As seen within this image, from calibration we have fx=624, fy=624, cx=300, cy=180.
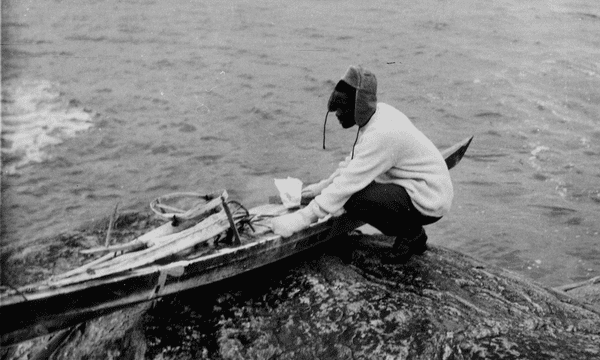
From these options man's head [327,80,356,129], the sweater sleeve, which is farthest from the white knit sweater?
man's head [327,80,356,129]

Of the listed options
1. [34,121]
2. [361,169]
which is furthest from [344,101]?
[34,121]

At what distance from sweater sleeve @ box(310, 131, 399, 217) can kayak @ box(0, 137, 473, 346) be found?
39cm

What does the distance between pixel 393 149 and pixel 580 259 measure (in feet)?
15.1

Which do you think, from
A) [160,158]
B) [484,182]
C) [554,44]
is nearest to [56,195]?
[160,158]

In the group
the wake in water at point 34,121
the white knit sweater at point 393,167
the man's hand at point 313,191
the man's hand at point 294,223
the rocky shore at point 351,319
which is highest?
the white knit sweater at point 393,167

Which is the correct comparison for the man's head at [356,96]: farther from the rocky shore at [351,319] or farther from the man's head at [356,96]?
the rocky shore at [351,319]

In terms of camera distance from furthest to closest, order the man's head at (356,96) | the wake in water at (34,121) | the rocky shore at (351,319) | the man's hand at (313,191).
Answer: the wake in water at (34,121) < the man's hand at (313,191) < the man's head at (356,96) < the rocky shore at (351,319)

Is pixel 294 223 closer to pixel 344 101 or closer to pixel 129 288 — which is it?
pixel 344 101

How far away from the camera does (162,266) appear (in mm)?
4199

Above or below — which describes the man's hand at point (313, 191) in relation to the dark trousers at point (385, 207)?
below

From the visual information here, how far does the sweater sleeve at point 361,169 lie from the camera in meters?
4.58

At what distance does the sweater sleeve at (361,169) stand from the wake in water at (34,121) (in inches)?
260

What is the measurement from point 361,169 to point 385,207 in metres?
0.39

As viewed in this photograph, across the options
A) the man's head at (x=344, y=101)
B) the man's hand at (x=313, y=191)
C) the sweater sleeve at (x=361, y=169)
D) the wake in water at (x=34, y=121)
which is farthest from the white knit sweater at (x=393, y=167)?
the wake in water at (x=34, y=121)
